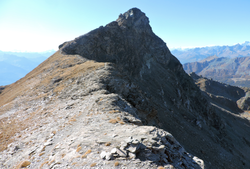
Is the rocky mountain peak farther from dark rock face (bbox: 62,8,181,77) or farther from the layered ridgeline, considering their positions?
the layered ridgeline

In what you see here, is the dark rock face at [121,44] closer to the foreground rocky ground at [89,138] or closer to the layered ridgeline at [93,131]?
the layered ridgeline at [93,131]

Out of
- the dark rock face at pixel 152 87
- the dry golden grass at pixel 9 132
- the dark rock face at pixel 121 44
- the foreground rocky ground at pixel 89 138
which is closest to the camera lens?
the foreground rocky ground at pixel 89 138

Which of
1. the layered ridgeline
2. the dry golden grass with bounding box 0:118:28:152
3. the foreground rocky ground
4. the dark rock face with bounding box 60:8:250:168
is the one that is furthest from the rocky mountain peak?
the dry golden grass with bounding box 0:118:28:152

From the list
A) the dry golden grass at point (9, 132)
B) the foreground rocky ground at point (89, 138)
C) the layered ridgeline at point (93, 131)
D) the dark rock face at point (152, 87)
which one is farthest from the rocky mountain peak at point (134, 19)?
the dry golden grass at point (9, 132)

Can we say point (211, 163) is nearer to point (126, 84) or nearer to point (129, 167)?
point (126, 84)

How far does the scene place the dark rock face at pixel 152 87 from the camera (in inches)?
1123

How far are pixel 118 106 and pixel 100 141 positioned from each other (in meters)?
7.44

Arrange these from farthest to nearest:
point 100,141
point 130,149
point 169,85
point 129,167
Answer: point 169,85
point 100,141
point 130,149
point 129,167

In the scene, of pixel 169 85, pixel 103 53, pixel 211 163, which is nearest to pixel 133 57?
pixel 103 53

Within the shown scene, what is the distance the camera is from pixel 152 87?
68.6 meters

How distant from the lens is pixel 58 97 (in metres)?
24.7

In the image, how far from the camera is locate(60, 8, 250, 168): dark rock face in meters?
28.5

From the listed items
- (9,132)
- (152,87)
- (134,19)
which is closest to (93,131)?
(9,132)

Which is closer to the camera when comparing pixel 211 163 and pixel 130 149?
pixel 130 149
